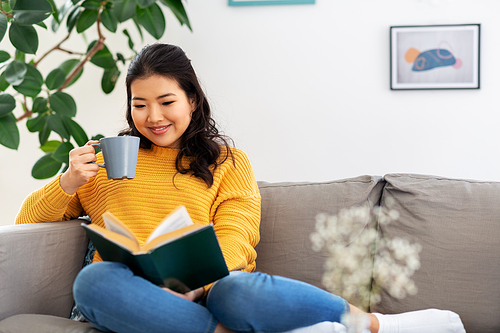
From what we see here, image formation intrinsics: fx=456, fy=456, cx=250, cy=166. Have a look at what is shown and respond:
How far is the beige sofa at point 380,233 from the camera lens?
1.09m

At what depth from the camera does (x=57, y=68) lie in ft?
5.86

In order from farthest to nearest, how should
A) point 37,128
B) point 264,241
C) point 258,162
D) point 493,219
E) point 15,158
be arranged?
point 15,158 < point 258,162 < point 37,128 < point 264,241 < point 493,219

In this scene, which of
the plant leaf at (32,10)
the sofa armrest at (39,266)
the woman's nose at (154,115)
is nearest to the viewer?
the sofa armrest at (39,266)

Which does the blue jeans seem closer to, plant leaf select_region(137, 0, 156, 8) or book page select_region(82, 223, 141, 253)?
book page select_region(82, 223, 141, 253)

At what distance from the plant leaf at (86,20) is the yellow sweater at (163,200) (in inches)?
29.8

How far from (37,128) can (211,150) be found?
3.00 feet

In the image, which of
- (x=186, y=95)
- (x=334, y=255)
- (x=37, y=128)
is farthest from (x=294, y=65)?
(x=37, y=128)

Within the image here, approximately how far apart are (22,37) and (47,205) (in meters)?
0.72

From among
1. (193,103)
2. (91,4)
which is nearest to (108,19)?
(91,4)

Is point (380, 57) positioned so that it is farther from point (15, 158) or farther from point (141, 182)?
point (15, 158)

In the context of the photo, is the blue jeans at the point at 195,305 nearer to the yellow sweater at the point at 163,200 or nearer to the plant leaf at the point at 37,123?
the yellow sweater at the point at 163,200

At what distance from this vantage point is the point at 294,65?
6.18ft

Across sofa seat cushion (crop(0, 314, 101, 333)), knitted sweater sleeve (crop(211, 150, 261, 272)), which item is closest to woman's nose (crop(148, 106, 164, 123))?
knitted sweater sleeve (crop(211, 150, 261, 272))

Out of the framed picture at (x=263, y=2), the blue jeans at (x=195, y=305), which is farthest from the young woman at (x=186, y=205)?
the framed picture at (x=263, y=2)
